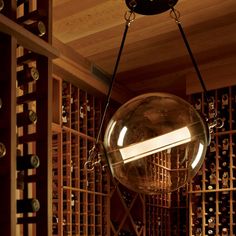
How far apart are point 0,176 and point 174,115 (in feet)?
1.96

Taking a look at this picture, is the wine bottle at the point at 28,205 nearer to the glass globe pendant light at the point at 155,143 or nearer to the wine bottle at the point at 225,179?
the glass globe pendant light at the point at 155,143

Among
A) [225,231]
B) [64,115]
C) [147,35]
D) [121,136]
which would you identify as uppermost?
[147,35]

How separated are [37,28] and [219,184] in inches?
107

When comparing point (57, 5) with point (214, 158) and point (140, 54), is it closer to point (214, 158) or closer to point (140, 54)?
point (140, 54)

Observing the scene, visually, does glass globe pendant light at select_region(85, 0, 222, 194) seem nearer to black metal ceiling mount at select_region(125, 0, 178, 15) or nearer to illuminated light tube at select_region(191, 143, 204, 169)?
illuminated light tube at select_region(191, 143, 204, 169)

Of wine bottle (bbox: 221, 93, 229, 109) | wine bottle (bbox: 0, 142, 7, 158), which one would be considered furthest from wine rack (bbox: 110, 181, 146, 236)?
wine bottle (bbox: 0, 142, 7, 158)

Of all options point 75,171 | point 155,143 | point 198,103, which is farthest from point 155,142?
point 198,103

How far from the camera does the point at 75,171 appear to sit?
3521mm

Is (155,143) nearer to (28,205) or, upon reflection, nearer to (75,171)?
(28,205)

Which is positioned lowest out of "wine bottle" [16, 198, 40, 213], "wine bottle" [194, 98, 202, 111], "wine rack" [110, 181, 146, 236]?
"wine rack" [110, 181, 146, 236]

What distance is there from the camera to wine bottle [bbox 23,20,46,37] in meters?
1.55

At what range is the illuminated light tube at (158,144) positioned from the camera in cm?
144

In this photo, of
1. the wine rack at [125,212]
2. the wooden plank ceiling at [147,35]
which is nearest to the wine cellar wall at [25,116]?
the wooden plank ceiling at [147,35]

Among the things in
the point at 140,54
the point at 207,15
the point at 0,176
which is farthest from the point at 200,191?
the point at 0,176
